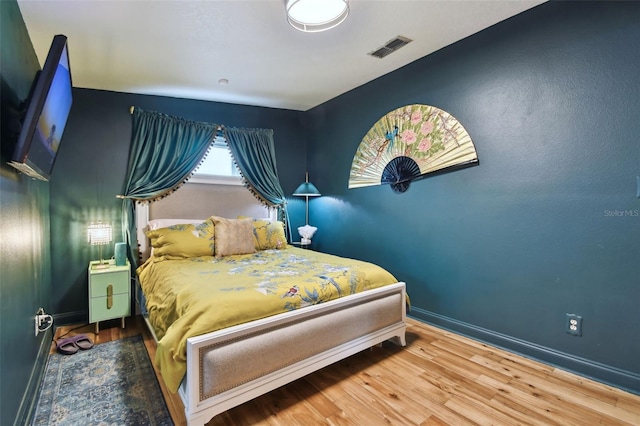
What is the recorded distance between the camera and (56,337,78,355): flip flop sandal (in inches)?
92.9

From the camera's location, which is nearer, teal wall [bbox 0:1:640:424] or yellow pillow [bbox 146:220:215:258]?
teal wall [bbox 0:1:640:424]

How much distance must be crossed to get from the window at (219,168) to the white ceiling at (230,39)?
29.8 inches

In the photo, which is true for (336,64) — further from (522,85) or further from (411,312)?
(411,312)

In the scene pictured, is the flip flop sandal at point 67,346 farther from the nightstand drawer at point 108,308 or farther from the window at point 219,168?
the window at point 219,168

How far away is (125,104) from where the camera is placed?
134 inches

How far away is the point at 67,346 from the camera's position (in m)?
2.41

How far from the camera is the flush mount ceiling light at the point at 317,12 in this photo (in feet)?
6.32

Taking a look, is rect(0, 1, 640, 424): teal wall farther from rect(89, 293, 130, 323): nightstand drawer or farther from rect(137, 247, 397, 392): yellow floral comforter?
rect(137, 247, 397, 392): yellow floral comforter

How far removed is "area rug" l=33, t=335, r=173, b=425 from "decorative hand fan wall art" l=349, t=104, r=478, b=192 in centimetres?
278

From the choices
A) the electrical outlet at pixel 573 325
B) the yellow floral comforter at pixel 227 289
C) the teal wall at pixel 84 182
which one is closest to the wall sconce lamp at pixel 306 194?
the yellow floral comforter at pixel 227 289

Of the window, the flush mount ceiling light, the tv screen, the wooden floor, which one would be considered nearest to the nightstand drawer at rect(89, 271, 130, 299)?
the wooden floor

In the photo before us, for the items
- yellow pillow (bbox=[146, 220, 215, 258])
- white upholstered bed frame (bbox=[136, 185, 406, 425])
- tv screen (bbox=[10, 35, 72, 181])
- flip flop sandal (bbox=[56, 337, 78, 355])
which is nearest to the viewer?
tv screen (bbox=[10, 35, 72, 181])

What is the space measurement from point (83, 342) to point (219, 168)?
233 cm

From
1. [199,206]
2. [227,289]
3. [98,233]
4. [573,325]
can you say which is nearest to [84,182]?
[98,233]
